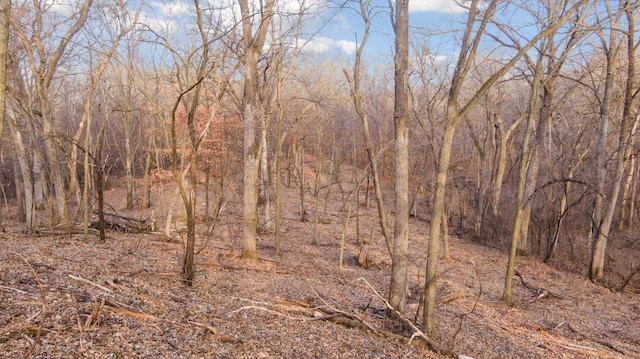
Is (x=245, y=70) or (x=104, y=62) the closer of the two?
(x=245, y=70)

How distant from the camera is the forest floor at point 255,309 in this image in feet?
10.9

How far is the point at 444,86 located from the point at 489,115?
4.64 m

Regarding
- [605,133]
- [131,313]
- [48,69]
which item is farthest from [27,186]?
[605,133]

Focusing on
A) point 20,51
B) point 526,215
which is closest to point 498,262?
point 526,215

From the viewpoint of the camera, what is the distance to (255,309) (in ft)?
15.8

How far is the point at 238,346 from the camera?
362 cm

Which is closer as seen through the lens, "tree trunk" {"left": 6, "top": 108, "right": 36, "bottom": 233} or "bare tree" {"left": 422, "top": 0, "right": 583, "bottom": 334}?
"bare tree" {"left": 422, "top": 0, "right": 583, "bottom": 334}

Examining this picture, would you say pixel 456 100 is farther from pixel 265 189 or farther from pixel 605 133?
pixel 265 189

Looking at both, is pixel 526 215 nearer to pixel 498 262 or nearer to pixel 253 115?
pixel 498 262

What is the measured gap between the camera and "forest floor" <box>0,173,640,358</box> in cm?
333

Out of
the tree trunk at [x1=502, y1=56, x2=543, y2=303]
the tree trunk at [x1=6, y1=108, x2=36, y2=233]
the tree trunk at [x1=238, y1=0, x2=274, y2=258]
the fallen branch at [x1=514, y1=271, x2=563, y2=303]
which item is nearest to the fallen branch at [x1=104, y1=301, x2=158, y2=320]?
the tree trunk at [x1=238, y1=0, x2=274, y2=258]

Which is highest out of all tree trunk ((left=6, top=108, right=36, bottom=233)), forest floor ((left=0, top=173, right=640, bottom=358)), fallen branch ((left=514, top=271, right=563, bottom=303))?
tree trunk ((left=6, top=108, right=36, bottom=233))

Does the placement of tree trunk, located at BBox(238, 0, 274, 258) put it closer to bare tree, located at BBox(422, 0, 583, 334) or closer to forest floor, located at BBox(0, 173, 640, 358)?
forest floor, located at BBox(0, 173, 640, 358)

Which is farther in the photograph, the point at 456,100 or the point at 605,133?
the point at 605,133
